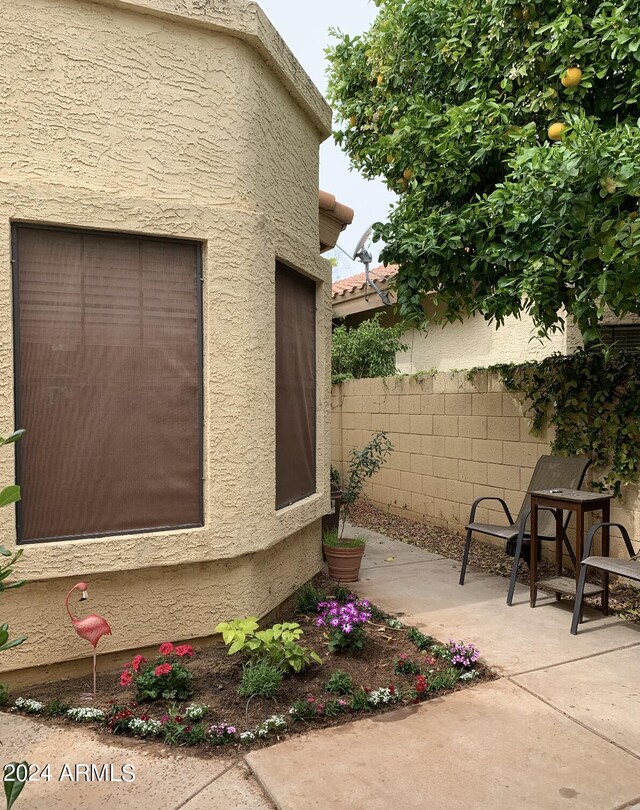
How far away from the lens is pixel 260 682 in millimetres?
3154

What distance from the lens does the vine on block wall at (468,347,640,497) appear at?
498 centimetres

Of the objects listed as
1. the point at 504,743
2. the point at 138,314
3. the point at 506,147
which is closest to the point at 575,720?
the point at 504,743

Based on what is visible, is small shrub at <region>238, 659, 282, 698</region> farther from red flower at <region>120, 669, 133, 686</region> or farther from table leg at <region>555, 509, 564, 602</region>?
table leg at <region>555, 509, 564, 602</region>

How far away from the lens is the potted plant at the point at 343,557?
5316 mm

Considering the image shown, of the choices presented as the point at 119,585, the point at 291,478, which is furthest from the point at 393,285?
the point at 119,585

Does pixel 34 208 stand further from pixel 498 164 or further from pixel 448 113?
pixel 498 164

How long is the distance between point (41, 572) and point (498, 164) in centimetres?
458

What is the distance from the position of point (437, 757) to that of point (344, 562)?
8.63 feet

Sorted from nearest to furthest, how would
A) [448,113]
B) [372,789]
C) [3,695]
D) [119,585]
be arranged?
[372,789]
[3,695]
[119,585]
[448,113]

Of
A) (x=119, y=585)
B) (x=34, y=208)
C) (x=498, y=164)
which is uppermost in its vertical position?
(x=498, y=164)

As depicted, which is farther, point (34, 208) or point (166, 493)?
point (166, 493)

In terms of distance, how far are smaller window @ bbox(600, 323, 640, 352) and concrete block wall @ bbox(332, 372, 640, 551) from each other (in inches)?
42.1

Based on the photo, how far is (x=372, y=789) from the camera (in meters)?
2.49

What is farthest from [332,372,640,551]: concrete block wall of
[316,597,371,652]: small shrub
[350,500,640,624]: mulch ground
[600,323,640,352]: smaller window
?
[316,597,371,652]: small shrub
